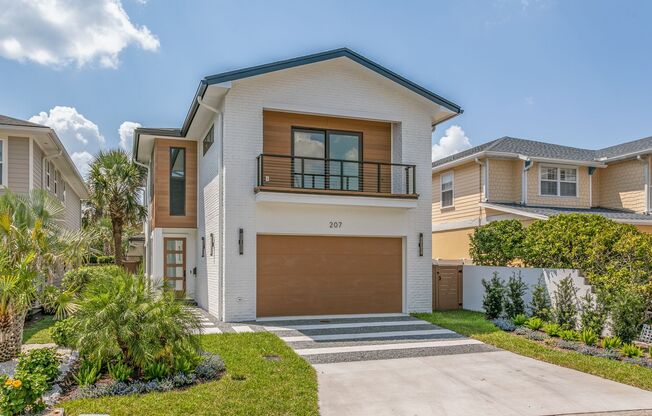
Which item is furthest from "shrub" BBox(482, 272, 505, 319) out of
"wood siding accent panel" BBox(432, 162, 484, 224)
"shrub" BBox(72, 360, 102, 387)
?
"shrub" BBox(72, 360, 102, 387)

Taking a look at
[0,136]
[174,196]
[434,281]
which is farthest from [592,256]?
[0,136]

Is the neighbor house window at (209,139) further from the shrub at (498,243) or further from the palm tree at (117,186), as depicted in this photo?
Answer: the shrub at (498,243)

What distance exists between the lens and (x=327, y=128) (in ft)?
45.0

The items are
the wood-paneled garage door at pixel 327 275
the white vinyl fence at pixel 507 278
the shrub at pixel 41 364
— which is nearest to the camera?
the shrub at pixel 41 364

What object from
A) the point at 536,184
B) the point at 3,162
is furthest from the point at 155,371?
the point at 536,184

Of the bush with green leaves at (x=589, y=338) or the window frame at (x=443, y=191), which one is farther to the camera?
the window frame at (x=443, y=191)

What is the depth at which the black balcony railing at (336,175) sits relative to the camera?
13008mm

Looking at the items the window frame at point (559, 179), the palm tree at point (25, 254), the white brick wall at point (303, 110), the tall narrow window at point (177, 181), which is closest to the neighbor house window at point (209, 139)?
the white brick wall at point (303, 110)

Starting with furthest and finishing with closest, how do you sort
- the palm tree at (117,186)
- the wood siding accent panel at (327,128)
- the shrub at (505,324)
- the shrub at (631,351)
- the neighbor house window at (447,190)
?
the neighbor house window at (447,190) → the palm tree at (117,186) → the wood siding accent panel at (327,128) → the shrub at (505,324) → the shrub at (631,351)

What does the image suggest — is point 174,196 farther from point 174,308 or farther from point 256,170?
point 174,308

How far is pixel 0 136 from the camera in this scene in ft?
45.4

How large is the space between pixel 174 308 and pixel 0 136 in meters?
10.5

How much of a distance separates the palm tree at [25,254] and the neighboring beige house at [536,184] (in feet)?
48.4

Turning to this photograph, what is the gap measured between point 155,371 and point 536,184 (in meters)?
17.2
